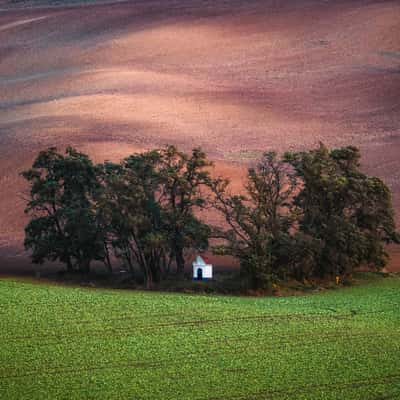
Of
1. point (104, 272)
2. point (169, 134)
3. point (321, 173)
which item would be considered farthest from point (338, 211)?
point (169, 134)

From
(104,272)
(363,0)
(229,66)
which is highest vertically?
(363,0)

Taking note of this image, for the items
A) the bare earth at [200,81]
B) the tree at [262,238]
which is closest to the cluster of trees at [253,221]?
the tree at [262,238]

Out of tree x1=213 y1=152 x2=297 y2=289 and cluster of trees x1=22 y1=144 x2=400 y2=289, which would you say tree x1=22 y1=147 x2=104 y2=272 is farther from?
tree x1=213 y1=152 x2=297 y2=289

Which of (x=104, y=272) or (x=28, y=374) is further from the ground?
(x=104, y=272)

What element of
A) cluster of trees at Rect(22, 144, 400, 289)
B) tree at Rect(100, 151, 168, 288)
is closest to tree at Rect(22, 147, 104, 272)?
cluster of trees at Rect(22, 144, 400, 289)

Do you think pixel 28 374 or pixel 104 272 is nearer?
pixel 28 374

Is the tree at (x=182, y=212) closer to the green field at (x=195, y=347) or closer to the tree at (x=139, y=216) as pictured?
the tree at (x=139, y=216)

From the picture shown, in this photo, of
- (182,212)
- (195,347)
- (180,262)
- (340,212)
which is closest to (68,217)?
(182,212)

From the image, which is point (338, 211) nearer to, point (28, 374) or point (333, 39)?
point (28, 374)
